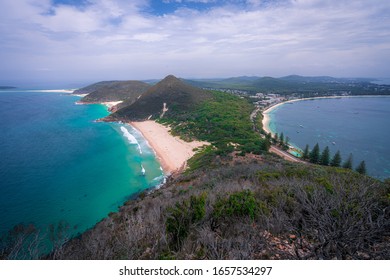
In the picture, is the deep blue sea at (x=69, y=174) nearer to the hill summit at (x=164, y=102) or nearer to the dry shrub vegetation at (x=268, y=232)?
the dry shrub vegetation at (x=268, y=232)

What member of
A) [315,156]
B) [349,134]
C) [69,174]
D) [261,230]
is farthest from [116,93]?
[261,230]

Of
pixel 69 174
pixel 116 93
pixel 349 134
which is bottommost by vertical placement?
pixel 69 174

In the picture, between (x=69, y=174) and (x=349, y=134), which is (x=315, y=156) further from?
(x=69, y=174)

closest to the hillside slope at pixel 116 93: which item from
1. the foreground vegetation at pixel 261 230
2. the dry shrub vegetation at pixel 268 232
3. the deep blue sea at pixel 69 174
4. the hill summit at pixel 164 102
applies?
the hill summit at pixel 164 102

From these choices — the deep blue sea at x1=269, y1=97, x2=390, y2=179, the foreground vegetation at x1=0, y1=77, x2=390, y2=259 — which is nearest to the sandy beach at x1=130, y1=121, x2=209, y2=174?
the foreground vegetation at x1=0, y1=77, x2=390, y2=259

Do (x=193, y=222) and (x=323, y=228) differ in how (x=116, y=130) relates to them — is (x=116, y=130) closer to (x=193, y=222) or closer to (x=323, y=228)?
(x=193, y=222)

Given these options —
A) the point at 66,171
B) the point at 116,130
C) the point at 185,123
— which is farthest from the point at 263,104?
the point at 66,171

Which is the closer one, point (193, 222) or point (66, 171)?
point (193, 222)
